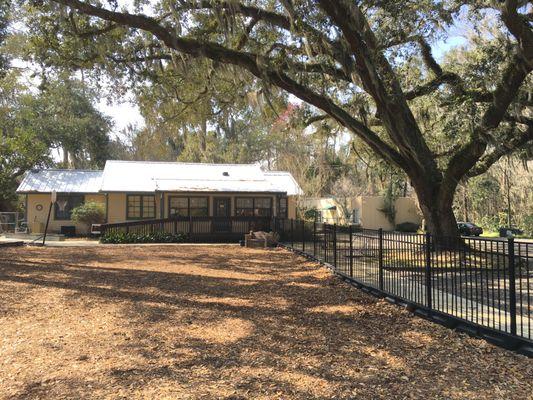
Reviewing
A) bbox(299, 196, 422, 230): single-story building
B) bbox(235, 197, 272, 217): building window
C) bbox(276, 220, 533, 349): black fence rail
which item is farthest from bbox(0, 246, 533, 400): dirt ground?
bbox(299, 196, 422, 230): single-story building

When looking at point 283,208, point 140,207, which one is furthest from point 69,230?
point 283,208

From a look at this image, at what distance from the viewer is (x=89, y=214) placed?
995 inches

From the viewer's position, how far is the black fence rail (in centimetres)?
562

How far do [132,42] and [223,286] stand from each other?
908 centimetres

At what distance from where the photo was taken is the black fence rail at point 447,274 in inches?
221

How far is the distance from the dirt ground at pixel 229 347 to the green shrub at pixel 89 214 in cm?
1621

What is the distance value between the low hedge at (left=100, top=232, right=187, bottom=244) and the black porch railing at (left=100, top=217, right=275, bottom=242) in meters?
0.45

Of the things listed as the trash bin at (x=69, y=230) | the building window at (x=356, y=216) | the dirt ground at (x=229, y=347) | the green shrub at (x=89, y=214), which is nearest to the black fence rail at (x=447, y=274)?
the dirt ground at (x=229, y=347)

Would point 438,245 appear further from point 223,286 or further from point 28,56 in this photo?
point 28,56

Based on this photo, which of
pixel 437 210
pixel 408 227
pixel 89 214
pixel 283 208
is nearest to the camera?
pixel 437 210

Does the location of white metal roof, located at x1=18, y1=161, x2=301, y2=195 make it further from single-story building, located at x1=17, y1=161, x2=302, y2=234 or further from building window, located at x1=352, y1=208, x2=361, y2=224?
building window, located at x1=352, y1=208, x2=361, y2=224

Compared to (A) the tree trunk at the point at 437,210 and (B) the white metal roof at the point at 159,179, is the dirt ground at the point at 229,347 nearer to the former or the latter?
(A) the tree trunk at the point at 437,210

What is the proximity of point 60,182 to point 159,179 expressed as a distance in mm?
6204

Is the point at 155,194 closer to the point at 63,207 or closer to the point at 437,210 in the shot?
the point at 63,207
